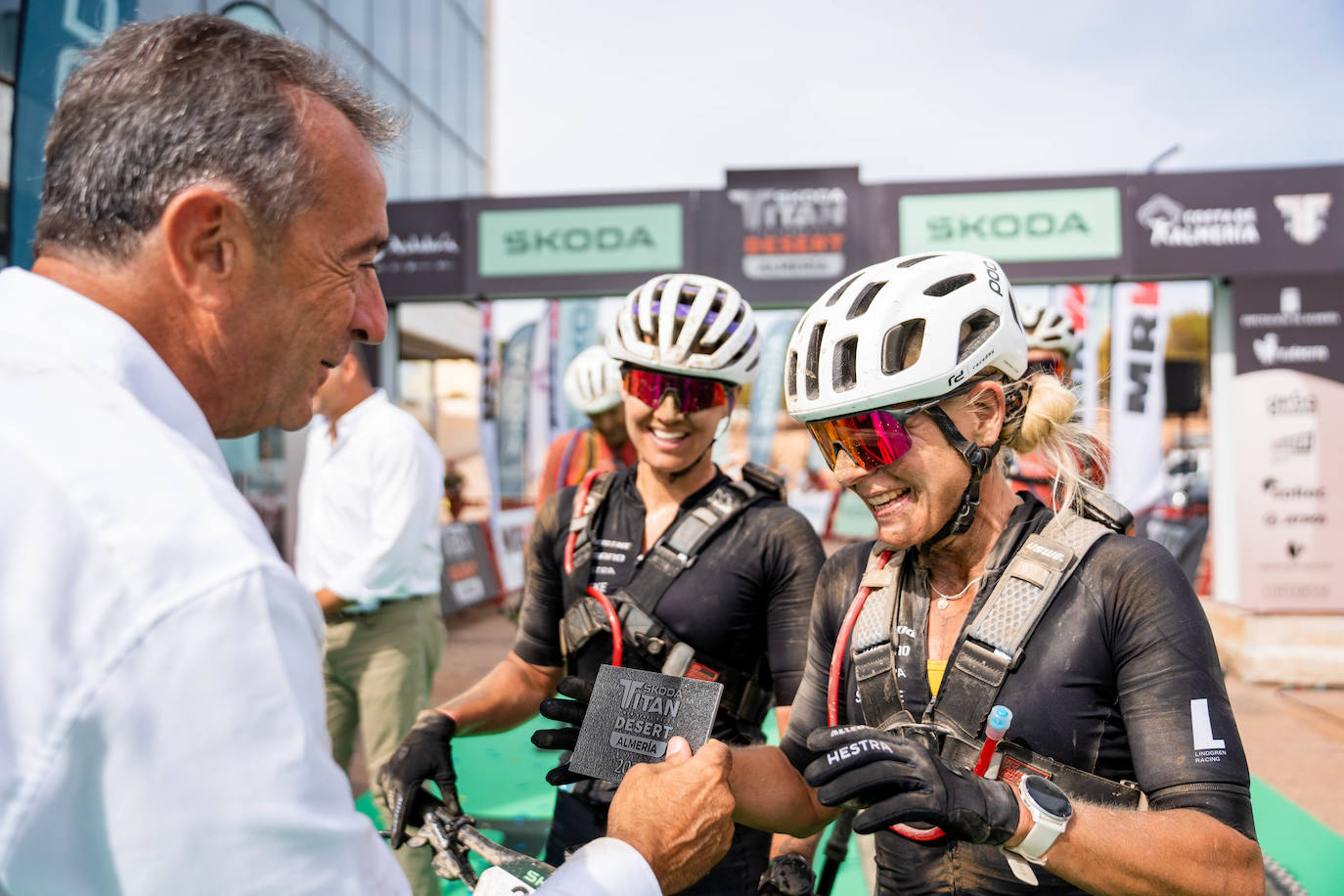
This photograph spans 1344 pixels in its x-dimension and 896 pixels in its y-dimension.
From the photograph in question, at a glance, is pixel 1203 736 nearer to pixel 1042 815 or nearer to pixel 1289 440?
pixel 1042 815

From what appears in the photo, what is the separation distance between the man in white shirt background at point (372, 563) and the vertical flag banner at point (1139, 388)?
31.5ft

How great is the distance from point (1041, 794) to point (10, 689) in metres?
1.54

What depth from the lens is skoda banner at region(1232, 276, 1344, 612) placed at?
33.8 feet

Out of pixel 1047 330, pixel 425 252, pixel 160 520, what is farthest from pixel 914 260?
pixel 425 252

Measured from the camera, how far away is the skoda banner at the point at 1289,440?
1030cm

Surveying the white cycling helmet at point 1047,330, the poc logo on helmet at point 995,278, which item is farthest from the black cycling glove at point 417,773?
the white cycling helmet at point 1047,330

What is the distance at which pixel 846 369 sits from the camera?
2.05 m

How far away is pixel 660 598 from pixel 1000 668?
1.14 m

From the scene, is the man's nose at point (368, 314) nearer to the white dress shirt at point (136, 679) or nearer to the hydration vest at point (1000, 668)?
the white dress shirt at point (136, 679)

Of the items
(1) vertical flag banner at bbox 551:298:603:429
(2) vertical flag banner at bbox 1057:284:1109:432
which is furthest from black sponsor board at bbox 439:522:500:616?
(2) vertical flag banner at bbox 1057:284:1109:432

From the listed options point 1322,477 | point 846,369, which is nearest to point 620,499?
point 846,369

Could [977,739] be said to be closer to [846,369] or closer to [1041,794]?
[1041,794]

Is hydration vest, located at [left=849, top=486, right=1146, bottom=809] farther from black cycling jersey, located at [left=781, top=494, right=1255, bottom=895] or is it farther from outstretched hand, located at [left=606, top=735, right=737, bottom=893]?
outstretched hand, located at [left=606, top=735, right=737, bottom=893]

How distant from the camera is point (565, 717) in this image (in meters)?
2.29
